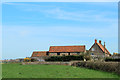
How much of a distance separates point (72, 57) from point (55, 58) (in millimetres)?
4573

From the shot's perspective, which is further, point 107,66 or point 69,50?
point 69,50

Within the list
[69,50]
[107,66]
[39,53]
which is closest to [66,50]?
[69,50]

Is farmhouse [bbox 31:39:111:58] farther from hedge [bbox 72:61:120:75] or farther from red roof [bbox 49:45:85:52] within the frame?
hedge [bbox 72:61:120:75]

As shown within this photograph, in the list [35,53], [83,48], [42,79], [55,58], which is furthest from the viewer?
[35,53]

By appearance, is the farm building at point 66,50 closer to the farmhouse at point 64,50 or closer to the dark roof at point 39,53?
the farmhouse at point 64,50

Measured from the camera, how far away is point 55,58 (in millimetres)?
53625

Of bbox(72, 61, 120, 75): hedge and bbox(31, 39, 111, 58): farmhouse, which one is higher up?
bbox(31, 39, 111, 58): farmhouse

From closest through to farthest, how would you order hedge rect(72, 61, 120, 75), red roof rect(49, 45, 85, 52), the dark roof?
1. hedge rect(72, 61, 120, 75)
2. red roof rect(49, 45, 85, 52)
3. the dark roof

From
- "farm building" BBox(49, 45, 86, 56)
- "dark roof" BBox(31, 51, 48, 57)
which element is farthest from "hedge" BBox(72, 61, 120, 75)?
"dark roof" BBox(31, 51, 48, 57)

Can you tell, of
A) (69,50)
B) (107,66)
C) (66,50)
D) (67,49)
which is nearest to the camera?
(107,66)

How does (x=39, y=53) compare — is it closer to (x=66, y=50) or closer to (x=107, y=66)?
(x=66, y=50)

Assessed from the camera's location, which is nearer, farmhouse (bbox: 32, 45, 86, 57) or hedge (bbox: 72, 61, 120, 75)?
hedge (bbox: 72, 61, 120, 75)

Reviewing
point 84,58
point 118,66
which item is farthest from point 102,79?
point 84,58

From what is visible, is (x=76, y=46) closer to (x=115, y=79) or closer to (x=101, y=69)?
(x=101, y=69)
